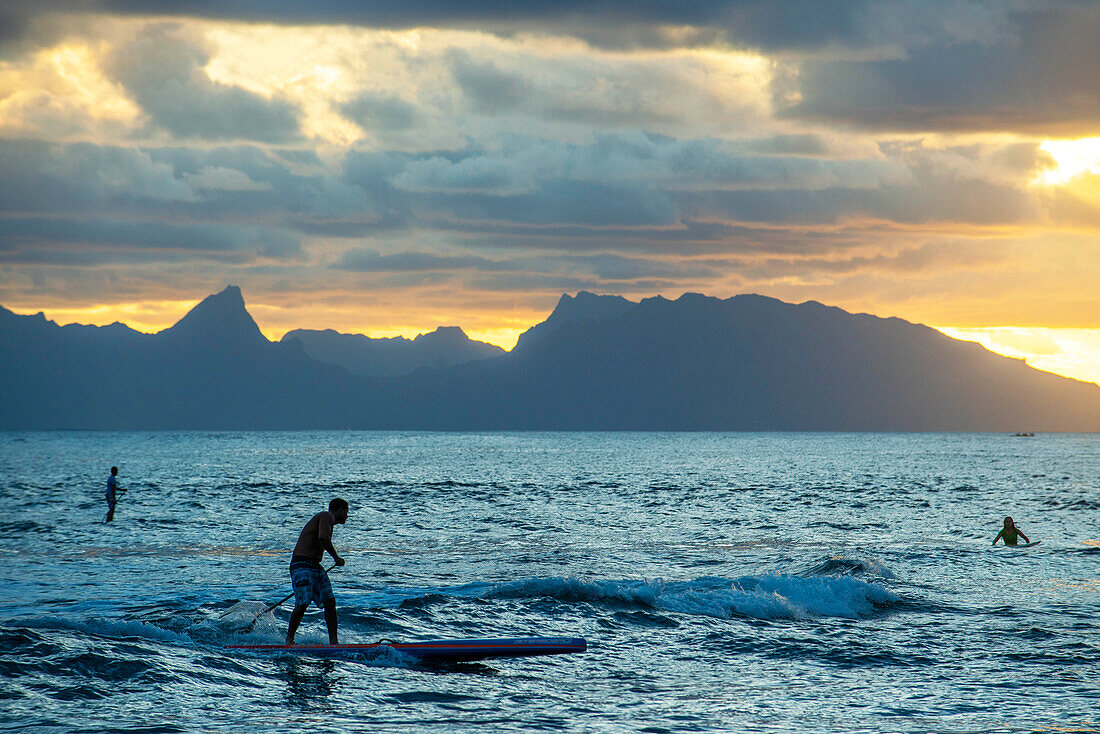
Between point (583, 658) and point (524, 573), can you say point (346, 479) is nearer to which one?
point (524, 573)

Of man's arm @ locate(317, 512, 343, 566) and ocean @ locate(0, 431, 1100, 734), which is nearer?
ocean @ locate(0, 431, 1100, 734)

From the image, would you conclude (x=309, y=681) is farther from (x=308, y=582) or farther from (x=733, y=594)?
(x=733, y=594)

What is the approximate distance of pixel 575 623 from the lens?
2133 centimetres

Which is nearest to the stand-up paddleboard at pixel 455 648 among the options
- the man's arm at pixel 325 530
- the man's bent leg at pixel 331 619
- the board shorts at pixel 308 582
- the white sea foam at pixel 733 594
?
the man's bent leg at pixel 331 619

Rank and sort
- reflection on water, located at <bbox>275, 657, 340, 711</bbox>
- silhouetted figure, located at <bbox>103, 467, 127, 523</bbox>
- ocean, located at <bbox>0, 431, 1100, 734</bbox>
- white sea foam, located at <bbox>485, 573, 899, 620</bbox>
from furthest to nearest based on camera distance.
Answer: silhouetted figure, located at <bbox>103, 467, 127, 523</bbox>, white sea foam, located at <bbox>485, 573, 899, 620</bbox>, reflection on water, located at <bbox>275, 657, 340, 711</bbox>, ocean, located at <bbox>0, 431, 1100, 734</bbox>

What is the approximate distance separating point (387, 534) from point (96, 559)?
11.9m

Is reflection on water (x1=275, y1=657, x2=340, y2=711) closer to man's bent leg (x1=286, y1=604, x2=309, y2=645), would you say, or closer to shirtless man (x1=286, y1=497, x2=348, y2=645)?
man's bent leg (x1=286, y1=604, x2=309, y2=645)

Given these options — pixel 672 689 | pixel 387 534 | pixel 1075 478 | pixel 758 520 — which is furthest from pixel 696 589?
pixel 1075 478

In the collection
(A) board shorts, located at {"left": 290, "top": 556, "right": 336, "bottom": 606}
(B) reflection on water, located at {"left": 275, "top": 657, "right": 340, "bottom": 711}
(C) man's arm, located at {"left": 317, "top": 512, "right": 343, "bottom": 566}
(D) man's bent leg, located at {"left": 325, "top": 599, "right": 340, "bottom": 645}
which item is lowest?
(B) reflection on water, located at {"left": 275, "top": 657, "right": 340, "bottom": 711}

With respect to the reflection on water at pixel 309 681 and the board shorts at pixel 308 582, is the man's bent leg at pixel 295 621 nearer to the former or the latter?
the board shorts at pixel 308 582

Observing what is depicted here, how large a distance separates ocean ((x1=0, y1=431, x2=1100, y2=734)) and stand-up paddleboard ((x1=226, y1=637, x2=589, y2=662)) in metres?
0.26

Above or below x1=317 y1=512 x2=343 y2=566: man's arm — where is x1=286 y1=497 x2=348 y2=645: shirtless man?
below

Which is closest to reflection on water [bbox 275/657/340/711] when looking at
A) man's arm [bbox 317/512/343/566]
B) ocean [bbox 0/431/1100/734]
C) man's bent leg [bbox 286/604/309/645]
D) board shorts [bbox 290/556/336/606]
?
ocean [bbox 0/431/1100/734]

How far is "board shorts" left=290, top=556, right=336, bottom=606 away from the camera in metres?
17.4
